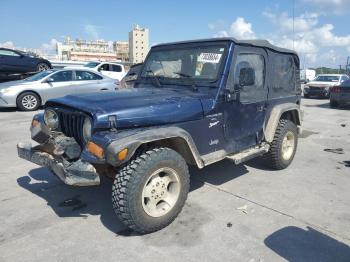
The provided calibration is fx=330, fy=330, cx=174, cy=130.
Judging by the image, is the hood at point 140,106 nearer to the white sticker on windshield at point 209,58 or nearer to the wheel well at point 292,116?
the white sticker on windshield at point 209,58

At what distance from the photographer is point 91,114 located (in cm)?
318

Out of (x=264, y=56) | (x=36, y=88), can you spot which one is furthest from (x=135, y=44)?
(x=264, y=56)

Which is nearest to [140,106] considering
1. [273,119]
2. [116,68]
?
[273,119]

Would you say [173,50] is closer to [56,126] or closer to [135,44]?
[56,126]

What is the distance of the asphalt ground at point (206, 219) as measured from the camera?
3.04m

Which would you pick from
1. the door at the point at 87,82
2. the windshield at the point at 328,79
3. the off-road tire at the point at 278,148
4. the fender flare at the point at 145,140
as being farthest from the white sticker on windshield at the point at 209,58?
the windshield at the point at 328,79

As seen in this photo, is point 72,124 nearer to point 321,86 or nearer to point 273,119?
point 273,119

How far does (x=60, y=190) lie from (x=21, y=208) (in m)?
0.62

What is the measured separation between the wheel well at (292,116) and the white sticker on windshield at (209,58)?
193cm

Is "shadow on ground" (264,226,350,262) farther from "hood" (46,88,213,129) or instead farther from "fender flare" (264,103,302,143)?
"fender flare" (264,103,302,143)

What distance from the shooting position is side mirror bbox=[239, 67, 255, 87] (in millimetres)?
4172

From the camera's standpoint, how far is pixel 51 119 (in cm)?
388

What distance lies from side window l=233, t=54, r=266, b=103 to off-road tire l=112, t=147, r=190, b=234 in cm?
147

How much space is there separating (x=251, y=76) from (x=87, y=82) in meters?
8.56
